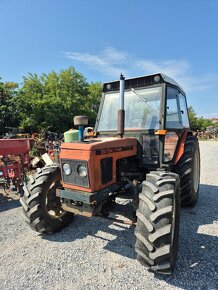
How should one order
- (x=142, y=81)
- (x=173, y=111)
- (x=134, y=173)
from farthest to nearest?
(x=173, y=111) < (x=142, y=81) < (x=134, y=173)

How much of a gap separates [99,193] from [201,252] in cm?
162

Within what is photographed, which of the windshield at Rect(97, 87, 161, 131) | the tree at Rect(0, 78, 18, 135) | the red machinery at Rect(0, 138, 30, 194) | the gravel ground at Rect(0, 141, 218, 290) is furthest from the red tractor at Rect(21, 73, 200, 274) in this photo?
the tree at Rect(0, 78, 18, 135)

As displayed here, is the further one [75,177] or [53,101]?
[53,101]

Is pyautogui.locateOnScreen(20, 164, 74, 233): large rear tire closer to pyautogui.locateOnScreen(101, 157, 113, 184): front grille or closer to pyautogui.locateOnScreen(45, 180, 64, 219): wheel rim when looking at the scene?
pyautogui.locateOnScreen(45, 180, 64, 219): wheel rim

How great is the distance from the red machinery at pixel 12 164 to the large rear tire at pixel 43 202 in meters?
2.25

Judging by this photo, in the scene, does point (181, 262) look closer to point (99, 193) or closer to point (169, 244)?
point (169, 244)

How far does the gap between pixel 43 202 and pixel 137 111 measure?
2.14 meters

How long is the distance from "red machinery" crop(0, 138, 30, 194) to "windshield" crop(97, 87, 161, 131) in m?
2.68

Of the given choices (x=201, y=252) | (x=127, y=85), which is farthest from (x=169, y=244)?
(x=127, y=85)

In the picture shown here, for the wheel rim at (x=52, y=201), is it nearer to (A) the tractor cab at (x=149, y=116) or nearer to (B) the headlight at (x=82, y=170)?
(B) the headlight at (x=82, y=170)

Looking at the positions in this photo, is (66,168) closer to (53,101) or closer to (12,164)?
(12,164)

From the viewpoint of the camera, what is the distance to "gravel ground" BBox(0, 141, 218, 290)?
254 cm

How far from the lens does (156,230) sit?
2.50m

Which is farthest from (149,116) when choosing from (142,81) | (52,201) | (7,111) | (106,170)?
(7,111)
